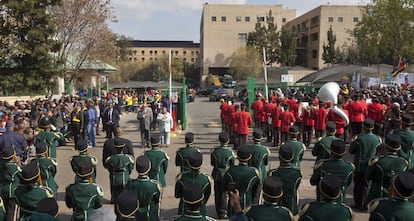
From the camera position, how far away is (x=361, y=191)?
8016mm

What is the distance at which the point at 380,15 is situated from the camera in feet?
103

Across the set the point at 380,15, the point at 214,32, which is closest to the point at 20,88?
the point at 380,15

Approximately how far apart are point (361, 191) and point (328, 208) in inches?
158

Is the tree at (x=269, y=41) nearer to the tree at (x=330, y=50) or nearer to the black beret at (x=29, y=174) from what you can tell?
the tree at (x=330, y=50)

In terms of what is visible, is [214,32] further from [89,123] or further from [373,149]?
[373,149]

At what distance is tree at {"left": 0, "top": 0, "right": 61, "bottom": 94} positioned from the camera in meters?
22.0

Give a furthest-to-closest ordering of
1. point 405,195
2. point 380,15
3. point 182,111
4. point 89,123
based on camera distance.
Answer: point 380,15, point 182,111, point 89,123, point 405,195

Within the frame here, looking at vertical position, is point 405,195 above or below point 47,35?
below

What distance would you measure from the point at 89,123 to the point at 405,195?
12583 millimetres

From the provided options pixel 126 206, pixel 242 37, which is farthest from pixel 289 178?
pixel 242 37

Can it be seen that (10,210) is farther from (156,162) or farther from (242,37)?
(242,37)

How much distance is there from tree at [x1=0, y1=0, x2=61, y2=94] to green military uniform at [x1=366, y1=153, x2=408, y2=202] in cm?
2017

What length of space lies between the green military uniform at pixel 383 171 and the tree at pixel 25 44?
66.2 feet

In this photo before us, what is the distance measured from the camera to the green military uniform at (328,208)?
14.4 ft
